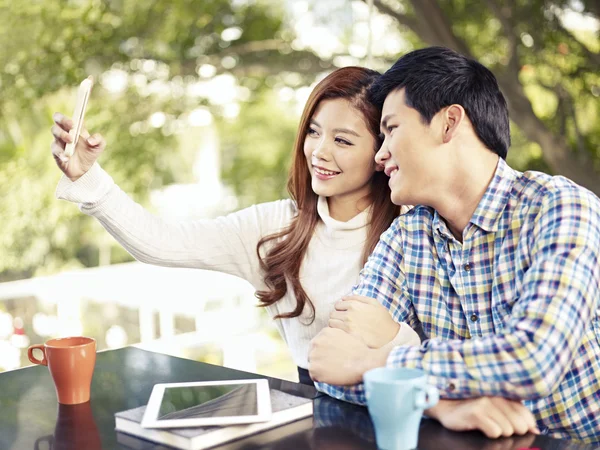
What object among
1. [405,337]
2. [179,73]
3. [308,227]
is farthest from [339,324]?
[179,73]

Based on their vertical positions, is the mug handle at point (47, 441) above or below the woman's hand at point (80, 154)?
below

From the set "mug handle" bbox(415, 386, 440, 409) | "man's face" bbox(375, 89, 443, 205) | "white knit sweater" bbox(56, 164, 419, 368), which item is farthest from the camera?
"white knit sweater" bbox(56, 164, 419, 368)

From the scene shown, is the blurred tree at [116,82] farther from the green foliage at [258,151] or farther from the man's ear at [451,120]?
the man's ear at [451,120]

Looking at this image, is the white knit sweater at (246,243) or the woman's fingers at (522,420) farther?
the white knit sweater at (246,243)

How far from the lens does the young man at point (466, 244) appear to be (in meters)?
1.17

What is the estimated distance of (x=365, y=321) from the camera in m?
1.28

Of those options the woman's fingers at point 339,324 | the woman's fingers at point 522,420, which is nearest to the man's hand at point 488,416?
the woman's fingers at point 522,420

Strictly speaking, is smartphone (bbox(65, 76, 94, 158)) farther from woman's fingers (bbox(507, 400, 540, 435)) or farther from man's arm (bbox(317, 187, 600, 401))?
woman's fingers (bbox(507, 400, 540, 435))

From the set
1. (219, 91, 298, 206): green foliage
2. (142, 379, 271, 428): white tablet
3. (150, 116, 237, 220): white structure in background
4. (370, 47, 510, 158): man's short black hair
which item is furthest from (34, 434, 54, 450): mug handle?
(219, 91, 298, 206): green foliage

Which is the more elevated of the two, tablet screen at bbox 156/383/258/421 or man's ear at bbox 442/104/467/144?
man's ear at bbox 442/104/467/144

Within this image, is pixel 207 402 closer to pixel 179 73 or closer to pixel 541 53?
pixel 179 73

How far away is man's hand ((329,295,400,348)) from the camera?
1.26m

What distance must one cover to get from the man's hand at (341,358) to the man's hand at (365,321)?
0.03 meters

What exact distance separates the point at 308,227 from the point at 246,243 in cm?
16
